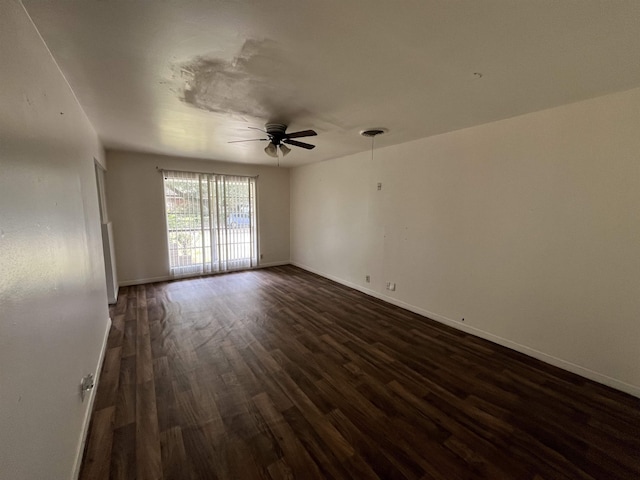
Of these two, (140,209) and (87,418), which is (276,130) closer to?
(87,418)

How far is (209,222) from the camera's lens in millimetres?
5414

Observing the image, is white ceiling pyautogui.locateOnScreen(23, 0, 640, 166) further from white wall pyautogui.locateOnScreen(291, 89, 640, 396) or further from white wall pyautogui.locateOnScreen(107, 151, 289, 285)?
white wall pyautogui.locateOnScreen(107, 151, 289, 285)

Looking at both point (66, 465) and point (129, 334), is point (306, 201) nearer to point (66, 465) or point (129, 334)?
point (129, 334)

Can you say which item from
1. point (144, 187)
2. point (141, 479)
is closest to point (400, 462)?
point (141, 479)

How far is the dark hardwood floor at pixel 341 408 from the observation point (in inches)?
59.3

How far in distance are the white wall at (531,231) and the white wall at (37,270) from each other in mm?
3566

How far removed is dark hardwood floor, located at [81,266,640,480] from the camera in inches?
59.3

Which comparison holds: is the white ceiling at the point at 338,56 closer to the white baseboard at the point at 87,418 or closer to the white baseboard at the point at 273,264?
the white baseboard at the point at 87,418

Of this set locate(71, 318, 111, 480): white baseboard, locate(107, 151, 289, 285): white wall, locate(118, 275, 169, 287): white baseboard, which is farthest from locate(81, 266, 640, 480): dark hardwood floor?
locate(107, 151, 289, 285): white wall

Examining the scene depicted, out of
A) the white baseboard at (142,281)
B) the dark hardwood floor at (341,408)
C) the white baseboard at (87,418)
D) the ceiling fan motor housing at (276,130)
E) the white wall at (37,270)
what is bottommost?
the dark hardwood floor at (341,408)

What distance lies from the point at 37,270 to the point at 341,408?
196 centimetres

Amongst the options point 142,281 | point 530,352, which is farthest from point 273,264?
point 530,352

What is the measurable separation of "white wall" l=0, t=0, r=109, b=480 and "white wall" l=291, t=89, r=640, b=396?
11.7 feet

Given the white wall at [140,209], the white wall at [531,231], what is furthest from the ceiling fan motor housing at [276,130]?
the white wall at [140,209]
